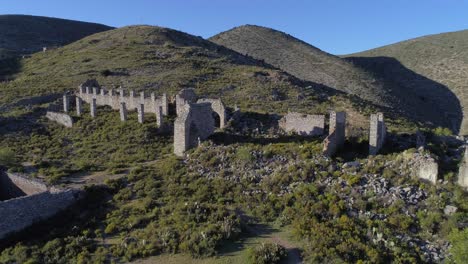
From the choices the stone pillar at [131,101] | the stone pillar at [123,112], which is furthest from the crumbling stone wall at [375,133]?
the stone pillar at [131,101]

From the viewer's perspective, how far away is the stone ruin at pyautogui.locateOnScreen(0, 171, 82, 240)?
16.3m

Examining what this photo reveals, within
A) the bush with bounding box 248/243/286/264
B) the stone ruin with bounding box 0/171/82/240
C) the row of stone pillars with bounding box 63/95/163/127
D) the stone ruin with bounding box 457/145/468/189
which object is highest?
the row of stone pillars with bounding box 63/95/163/127

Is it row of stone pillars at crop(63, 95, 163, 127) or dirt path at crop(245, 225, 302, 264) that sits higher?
row of stone pillars at crop(63, 95, 163, 127)

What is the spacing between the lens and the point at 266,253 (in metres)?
13.3

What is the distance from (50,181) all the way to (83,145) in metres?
7.08

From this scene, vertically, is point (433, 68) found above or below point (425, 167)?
above

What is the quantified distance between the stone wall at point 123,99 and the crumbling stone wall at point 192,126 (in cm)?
598

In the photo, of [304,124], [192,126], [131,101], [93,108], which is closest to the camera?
[192,126]

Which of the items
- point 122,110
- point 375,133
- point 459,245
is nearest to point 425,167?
point 375,133

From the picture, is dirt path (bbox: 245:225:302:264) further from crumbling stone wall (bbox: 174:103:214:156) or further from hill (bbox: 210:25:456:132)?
hill (bbox: 210:25:456:132)

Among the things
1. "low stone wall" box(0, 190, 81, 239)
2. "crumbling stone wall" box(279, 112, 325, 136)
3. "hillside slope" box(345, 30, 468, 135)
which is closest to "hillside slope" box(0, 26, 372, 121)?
"crumbling stone wall" box(279, 112, 325, 136)

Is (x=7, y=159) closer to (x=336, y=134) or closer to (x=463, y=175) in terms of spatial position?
(x=336, y=134)

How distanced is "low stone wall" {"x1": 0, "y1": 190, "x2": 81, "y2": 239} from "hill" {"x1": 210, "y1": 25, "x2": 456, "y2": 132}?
1583 inches

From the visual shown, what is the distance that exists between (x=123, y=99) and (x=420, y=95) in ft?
180
